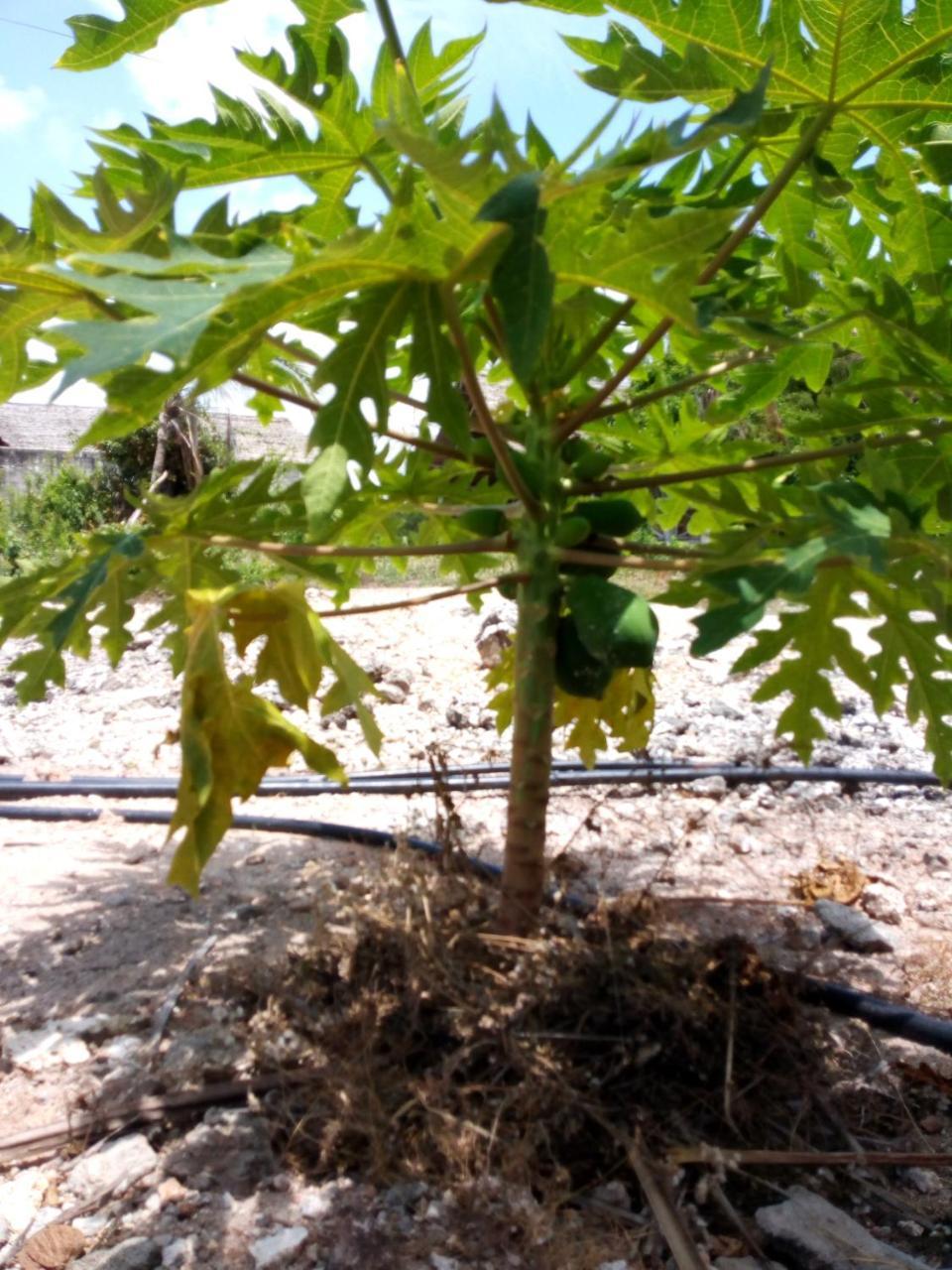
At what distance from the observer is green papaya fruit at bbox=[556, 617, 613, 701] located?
1312mm

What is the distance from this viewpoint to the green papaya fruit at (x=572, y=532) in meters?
1.29

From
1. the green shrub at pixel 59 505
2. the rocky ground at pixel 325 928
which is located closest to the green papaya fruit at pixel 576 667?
the rocky ground at pixel 325 928

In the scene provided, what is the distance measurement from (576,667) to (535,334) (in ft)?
1.67

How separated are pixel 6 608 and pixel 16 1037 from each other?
0.65 metres

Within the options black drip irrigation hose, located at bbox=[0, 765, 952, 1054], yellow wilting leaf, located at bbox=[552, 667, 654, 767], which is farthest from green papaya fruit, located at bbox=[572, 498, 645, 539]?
black drip irrigation hose, located at bbox=[0, 765, 952, 1054]

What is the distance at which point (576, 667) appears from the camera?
133 centimetres

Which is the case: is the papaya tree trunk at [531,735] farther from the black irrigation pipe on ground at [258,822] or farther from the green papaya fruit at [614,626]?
the black irrigation pipe on ground at [258,822]

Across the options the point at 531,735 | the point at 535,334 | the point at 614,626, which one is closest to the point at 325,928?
the point at 531,735

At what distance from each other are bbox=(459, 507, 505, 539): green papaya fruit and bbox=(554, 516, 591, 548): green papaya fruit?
14 cm

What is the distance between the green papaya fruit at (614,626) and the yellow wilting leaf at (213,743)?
327 mm

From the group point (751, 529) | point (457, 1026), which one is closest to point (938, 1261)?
point (457, 1026)

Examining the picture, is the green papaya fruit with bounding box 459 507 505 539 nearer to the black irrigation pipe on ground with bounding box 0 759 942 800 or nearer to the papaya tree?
the papaya tree

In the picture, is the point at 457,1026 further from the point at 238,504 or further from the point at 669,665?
the point at 669,665

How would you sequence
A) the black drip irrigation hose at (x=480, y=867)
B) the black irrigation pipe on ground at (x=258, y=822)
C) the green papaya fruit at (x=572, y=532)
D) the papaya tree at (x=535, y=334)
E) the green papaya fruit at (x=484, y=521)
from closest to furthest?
the papaya tree at (x=535, y=334) < the green papaya fruit at (x=572, y=532) < the green papaya fruit at (x=484, y=521) < the black drip irrigation hose at (x=480, y=867) < the black irrigation pipe on ground at (x=258, y=822)
